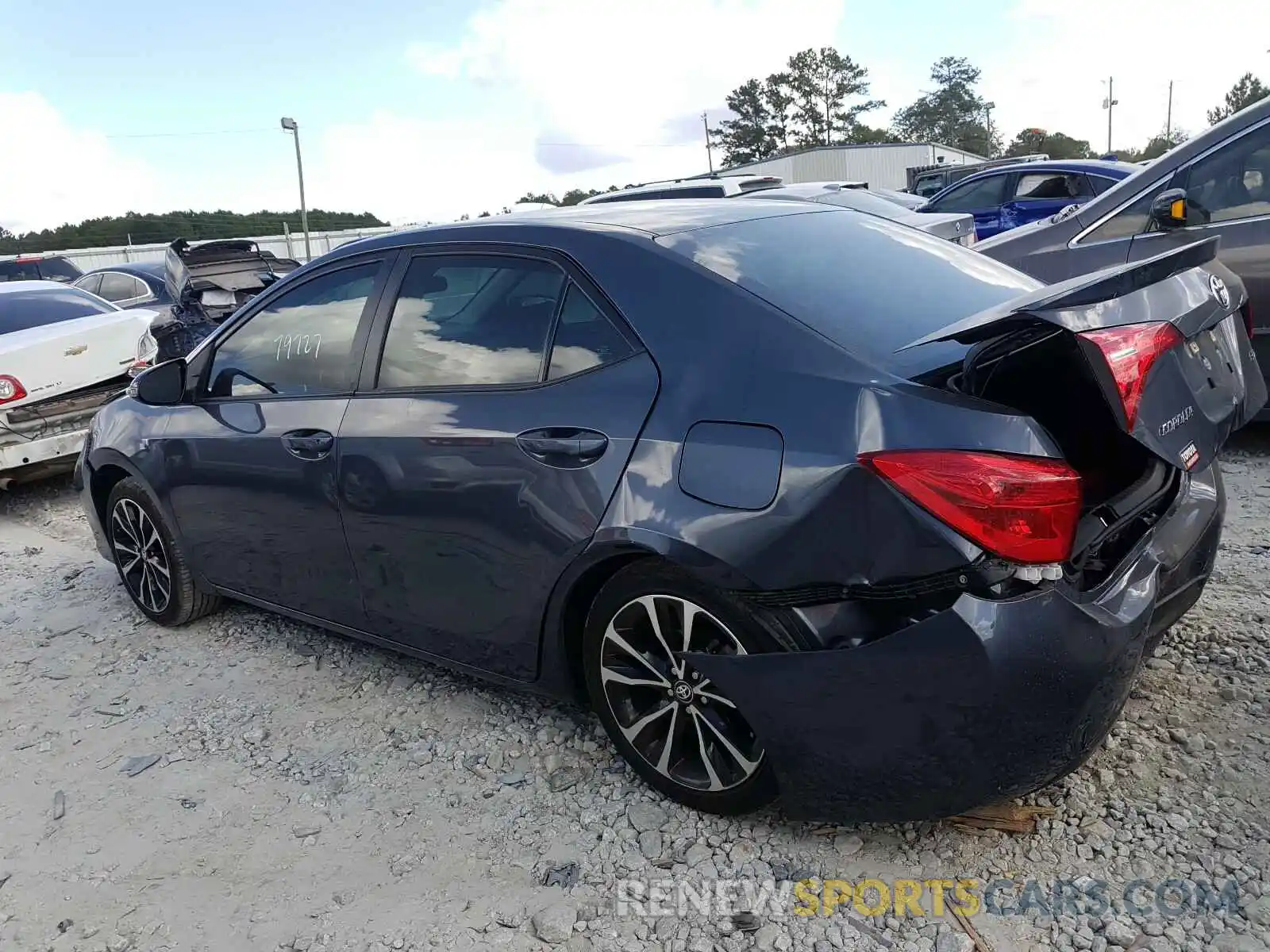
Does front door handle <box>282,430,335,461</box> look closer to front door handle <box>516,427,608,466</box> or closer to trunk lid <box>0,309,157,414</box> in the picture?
front door handle <box>516,427,608,466</box>

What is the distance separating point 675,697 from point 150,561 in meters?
2.84

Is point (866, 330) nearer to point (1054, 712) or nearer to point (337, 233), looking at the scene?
point (1054, 712)

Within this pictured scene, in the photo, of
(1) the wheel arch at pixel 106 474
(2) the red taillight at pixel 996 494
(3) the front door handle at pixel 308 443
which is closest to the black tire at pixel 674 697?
(2) the red taillight at pixel 996 494

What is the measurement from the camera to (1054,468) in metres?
2.07

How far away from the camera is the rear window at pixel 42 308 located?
24.1ft

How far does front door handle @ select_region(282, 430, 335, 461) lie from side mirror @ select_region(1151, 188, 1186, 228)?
4384mm

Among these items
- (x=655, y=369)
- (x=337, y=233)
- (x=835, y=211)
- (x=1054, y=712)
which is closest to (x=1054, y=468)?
(x=1054, y=712)

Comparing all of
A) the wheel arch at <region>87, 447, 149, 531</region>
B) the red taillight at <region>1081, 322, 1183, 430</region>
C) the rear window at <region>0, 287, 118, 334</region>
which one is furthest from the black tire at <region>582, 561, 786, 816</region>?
the rear window at <region>0, 287, 118, 334</region>

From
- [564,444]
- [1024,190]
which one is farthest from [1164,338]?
[1024,190]

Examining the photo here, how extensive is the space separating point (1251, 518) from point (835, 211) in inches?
96.2

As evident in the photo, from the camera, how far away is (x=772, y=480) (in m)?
2.23

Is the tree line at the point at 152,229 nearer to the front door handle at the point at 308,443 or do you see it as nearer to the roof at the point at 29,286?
the roof at the point at 29,286

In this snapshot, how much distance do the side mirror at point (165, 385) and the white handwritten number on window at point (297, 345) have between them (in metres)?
0.58

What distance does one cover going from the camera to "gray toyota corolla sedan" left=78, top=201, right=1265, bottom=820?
2096 mm
